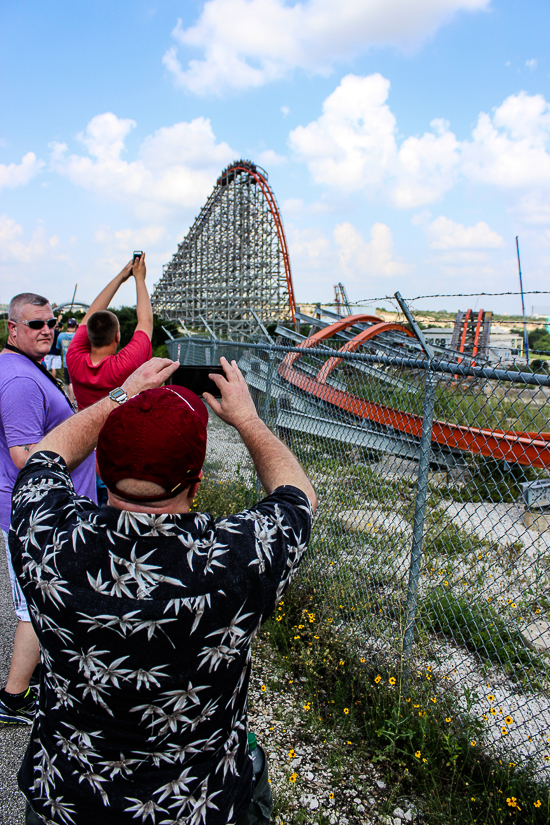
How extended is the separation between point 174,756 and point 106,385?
2116mm

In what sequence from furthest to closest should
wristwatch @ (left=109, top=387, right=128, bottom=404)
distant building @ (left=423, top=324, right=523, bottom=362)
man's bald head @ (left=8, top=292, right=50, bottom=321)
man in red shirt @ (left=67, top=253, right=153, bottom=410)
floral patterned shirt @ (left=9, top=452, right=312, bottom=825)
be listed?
distant building @ (left=423, top=324, right=523, bottom=362) → man in red shirt @ (left=67, top=253, right=153, bottom=410) → man's bald head @ (left=8, top=292, right=50, bottom=321) → wristwatch @ (left=109, top=387, right=128, bottom=404) → floral patterned shirt @ (left=9, top=452, right=312, bottom=825)

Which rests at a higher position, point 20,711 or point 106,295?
point 106,295

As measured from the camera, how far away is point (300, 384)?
758cm

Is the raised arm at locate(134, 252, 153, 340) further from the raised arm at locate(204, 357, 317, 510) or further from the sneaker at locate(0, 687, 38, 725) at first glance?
the sneaker at locate(0, 687, 38, 725)

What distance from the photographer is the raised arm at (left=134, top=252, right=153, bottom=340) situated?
8.48ft

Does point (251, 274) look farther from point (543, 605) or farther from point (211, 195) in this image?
point (543, 605)

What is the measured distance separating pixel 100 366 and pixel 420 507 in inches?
74.9

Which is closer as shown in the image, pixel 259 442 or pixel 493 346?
pixel 259 442

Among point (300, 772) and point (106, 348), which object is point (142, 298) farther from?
point (300, 772)

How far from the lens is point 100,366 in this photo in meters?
2.84

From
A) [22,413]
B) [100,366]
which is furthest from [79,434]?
[100,366]

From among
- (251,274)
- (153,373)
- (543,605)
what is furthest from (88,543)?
(251,274)

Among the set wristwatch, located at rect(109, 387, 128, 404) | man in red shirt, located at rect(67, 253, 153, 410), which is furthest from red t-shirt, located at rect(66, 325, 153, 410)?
wristwatch, located at rect(109, 387, 128, 404)

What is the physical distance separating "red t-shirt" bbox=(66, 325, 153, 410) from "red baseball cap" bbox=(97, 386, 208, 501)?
1.74 meters
